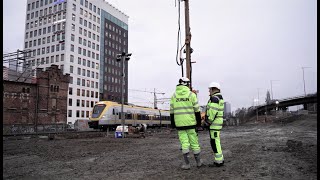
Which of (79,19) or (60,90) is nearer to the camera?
(60,90)

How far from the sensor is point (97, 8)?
292 feet

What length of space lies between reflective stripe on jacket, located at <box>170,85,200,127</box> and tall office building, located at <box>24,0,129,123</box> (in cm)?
7303

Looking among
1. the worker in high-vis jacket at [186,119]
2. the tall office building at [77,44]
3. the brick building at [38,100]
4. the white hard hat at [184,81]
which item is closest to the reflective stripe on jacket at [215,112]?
the worker in high-vis jacket at [186,119]

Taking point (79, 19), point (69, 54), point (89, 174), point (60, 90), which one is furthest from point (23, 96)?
point (89, 174)

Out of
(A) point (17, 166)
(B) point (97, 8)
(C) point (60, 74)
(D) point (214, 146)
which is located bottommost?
(A) point (17, 166)

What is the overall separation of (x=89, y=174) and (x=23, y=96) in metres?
47.9

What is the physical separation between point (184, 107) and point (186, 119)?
0.27m

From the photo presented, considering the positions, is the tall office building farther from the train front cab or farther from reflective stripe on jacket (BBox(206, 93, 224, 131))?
reflective stripe on jacket (BBox(206, 93, 224, 131))

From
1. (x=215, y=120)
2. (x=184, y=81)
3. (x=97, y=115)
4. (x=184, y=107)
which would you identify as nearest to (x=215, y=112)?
(x=215, y=120)

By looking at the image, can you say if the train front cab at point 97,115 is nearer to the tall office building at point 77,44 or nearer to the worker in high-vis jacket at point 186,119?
the worker in high-vis jacket at point 186,119

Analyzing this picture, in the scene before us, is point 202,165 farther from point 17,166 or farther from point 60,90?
point 60,90

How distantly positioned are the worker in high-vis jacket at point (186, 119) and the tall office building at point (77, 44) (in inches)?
2876

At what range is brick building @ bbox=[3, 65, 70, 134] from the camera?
45688 mm

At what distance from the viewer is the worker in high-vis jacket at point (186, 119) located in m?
5.68
